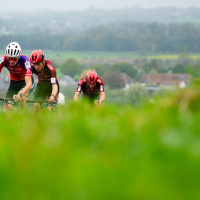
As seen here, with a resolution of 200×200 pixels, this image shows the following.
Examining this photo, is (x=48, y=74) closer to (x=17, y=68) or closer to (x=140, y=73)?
(x=17, y=68)

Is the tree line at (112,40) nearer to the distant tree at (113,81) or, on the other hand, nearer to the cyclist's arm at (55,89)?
the distant tree at (113,81)

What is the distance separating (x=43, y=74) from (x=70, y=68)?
342 ft

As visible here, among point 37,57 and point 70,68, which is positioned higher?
point 70,68

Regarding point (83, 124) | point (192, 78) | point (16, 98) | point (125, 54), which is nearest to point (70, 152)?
point (83, 124)

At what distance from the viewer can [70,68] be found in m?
115

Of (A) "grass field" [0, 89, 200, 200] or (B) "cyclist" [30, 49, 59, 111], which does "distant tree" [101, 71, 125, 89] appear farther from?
(A) "grass field" [0, 89, 200, 200]

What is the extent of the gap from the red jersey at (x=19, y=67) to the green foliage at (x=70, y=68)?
102408mm

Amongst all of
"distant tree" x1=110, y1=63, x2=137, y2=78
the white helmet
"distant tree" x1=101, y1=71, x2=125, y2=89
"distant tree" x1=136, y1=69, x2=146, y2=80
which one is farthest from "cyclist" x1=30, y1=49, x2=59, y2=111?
"distant tree" x1=110, y1=63, x2=137, y2=78

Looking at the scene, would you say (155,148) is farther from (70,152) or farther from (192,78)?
(192,78)

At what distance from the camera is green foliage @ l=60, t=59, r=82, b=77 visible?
11400 centimetres

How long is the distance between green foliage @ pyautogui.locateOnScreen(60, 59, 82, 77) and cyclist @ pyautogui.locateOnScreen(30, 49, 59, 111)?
10192 cm

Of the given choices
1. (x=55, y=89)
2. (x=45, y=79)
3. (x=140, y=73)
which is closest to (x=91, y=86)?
(x=45, y=79)

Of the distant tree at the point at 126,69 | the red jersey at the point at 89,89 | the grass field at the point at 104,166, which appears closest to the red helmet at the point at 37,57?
the red jersey at the point at 89,89

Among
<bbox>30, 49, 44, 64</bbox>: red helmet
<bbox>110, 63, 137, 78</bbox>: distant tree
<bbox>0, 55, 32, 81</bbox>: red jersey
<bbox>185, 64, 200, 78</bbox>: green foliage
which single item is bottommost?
<bbox>185, 64, 200, 78</bbox>: green foliage
